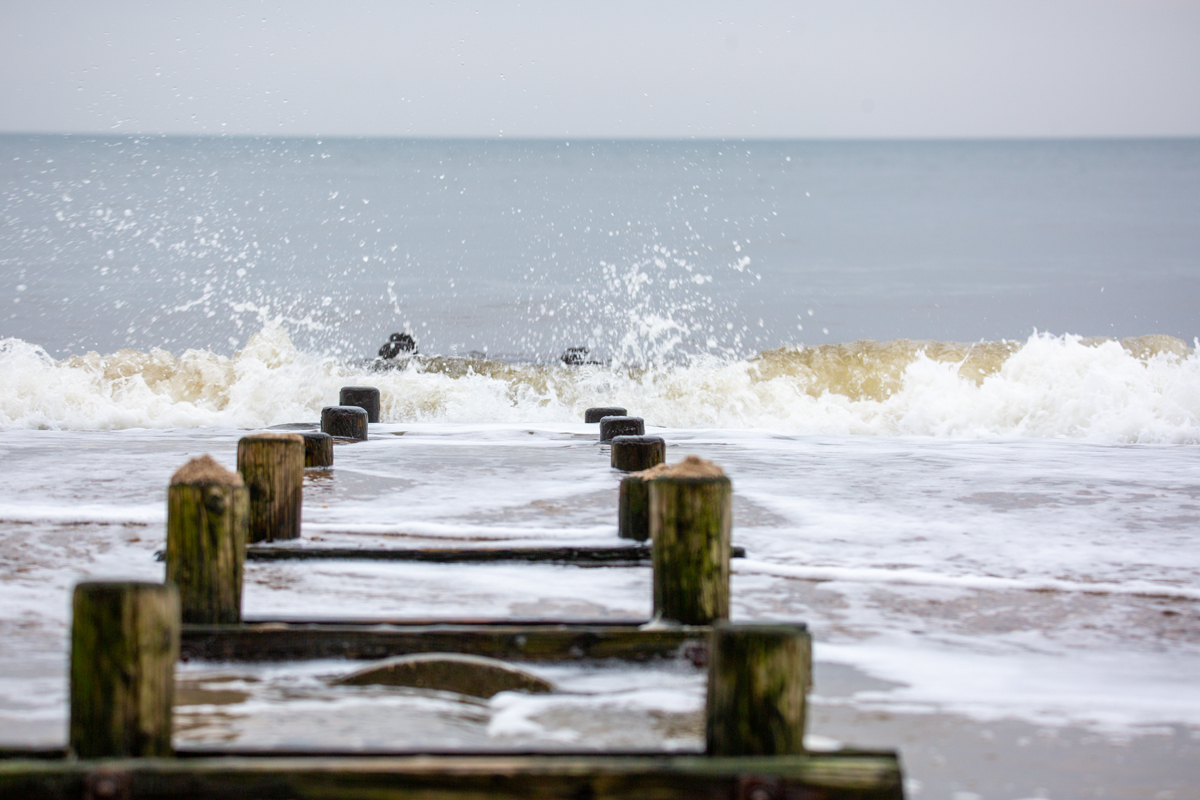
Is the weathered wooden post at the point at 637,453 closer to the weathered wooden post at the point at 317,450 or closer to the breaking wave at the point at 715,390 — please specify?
the weathered wooden post at the point at 317,450

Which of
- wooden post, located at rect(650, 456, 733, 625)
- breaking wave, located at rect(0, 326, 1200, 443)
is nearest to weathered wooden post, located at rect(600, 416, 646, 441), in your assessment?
breaking wave, located at rect(0, 326, 1200, 443)

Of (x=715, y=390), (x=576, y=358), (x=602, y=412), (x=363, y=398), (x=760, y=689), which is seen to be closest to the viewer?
(x=760, y=689)

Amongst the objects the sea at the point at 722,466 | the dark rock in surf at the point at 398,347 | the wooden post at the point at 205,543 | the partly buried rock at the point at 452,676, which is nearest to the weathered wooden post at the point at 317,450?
the sea at the point at 722,466

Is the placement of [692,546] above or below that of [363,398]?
below

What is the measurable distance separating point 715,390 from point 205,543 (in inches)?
513

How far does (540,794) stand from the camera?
2.22 m

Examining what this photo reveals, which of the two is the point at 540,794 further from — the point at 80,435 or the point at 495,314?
the point at 495,314

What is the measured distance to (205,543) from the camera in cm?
363

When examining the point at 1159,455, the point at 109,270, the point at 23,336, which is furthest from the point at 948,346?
the point at 109,270

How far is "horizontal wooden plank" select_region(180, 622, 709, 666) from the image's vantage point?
338 centimetres

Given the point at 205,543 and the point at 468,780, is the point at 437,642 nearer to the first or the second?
the point at 205,543

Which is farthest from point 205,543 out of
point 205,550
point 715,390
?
point 715,390

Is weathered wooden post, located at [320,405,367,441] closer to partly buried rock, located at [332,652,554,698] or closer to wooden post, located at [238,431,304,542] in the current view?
wooden post, located at [238,431,304,542]

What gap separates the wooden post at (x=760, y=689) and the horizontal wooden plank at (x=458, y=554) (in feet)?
8.44
